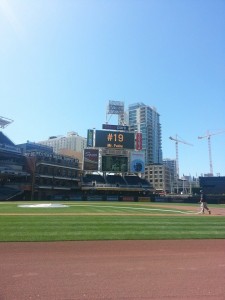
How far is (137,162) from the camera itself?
82688 millimetres

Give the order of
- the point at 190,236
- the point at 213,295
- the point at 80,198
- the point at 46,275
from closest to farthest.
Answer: the point at 213,295
the point at 46,275
the point at 190,236
the point at 80,198

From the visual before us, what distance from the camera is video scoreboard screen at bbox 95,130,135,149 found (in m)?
79.8

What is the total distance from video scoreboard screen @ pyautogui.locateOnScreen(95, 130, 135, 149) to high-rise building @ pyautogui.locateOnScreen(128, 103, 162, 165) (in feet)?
307

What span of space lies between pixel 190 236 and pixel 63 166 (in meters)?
71.2

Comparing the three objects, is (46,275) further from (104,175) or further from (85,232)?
(104,175)

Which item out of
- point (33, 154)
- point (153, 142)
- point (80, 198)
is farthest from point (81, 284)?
point (153, 142)

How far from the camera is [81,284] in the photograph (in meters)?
6.38

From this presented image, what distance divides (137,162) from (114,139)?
9162 millimetres

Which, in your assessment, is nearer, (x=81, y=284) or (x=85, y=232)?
(x=81, y=284)

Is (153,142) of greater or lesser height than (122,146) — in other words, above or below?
above

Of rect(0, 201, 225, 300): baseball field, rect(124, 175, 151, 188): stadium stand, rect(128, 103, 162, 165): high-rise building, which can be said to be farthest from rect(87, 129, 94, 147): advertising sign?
rect(128, 103, 162, 165): high-rise building

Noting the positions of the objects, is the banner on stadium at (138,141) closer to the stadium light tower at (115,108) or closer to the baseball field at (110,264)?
the stadium light tower at (115,108)

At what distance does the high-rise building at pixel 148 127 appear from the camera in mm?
177125

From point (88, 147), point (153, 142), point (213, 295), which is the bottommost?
point (213, 295)
